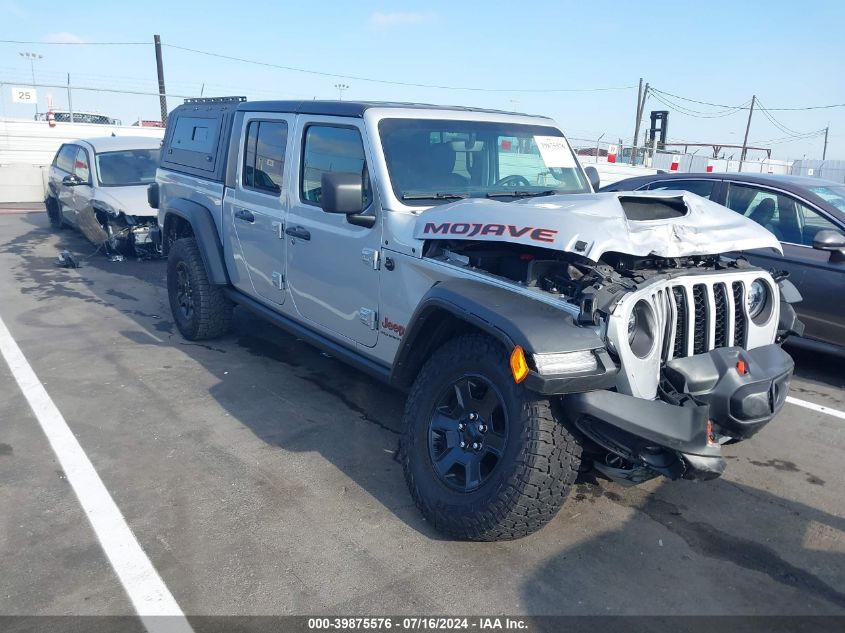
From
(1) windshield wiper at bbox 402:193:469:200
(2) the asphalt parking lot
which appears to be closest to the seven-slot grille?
(2) the asphalt parking lot

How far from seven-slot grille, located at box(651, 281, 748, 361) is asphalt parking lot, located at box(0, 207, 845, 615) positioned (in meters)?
0.95

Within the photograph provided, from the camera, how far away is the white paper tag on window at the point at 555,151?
4.83 metres

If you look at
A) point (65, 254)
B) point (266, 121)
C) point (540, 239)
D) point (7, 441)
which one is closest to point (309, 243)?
point (266, 121)

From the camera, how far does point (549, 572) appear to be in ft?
10.1

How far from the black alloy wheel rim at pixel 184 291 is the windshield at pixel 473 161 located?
2823 millimetres

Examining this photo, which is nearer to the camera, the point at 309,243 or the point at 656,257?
the point at 656,257

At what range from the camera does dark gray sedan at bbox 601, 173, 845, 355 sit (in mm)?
5336

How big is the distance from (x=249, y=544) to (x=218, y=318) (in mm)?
3211

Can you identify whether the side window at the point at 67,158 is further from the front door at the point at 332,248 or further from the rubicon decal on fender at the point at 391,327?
the rubicon decal on fender at the point at 391,327

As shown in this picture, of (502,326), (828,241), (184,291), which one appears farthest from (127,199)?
(828,241)

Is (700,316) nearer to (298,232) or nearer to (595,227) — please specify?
(595,227)

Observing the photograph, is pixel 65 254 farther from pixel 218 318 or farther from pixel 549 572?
pixel 549 572

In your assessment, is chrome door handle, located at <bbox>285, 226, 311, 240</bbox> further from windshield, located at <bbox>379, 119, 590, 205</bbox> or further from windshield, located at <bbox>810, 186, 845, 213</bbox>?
windshield, located at <bbox>810, 186, 845, 213</bbox>

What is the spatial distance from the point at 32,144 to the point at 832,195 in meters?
21.3
